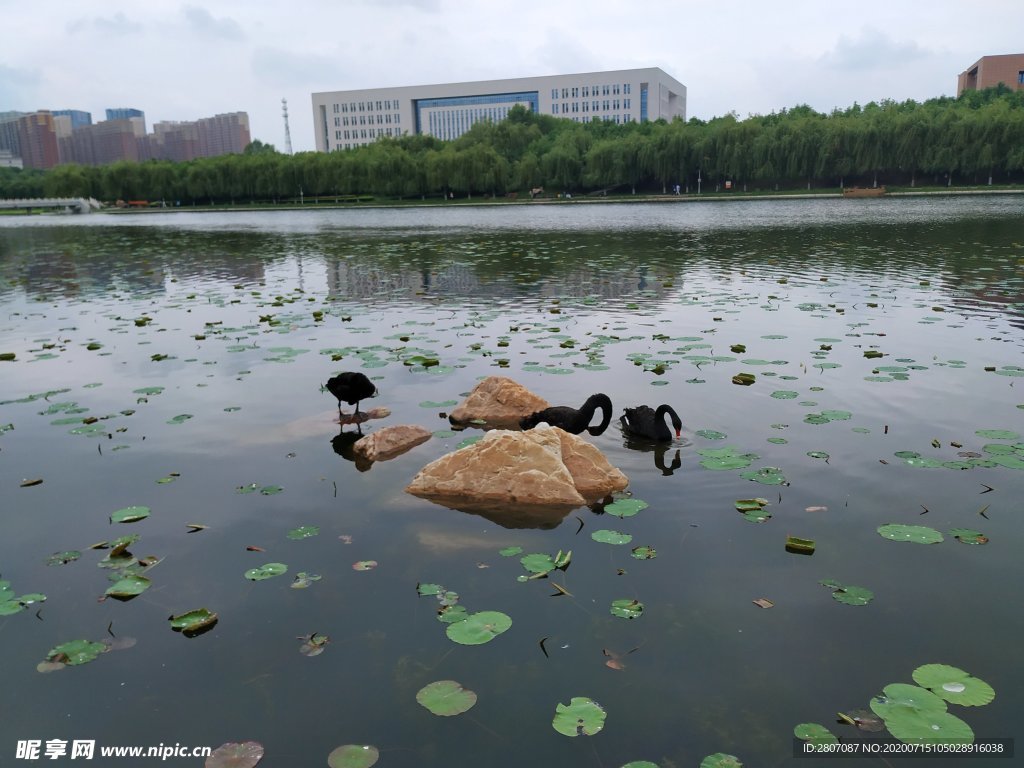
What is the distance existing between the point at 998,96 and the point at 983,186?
33.1 metres

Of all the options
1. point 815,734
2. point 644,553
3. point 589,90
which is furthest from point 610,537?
point 589,90

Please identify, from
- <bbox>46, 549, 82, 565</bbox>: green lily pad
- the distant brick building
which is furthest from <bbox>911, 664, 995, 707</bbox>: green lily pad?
the distant brick building

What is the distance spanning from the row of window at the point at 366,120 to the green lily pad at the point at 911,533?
13700 cm

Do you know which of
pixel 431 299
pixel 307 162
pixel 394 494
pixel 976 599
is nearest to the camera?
pixel 976 599

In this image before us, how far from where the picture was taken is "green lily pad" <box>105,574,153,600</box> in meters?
3.92

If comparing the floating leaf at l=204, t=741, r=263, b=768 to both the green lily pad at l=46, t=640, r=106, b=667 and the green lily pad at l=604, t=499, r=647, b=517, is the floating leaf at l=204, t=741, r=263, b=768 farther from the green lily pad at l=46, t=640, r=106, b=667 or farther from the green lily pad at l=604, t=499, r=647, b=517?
the green lily pad at l=604, t=499, r=647, b=517

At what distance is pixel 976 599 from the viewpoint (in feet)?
12.2

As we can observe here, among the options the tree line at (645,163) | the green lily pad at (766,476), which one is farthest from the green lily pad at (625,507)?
the tree line at (645,163)

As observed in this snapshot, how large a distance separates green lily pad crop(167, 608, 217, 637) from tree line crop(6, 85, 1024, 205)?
69.7 m

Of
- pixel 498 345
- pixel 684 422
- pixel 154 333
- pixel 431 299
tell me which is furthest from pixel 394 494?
pixel 431 299

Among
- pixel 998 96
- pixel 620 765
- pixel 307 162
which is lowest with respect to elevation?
pixel 620 765

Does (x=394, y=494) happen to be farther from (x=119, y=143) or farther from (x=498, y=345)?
(x=119, y=143)

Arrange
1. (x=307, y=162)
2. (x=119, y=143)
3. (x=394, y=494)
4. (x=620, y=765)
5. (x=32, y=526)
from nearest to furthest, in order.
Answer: (x=620, y=765) → (x=32, y=526) → (x=394, y=494) → (x=307, y=162) → (x=119, y=143)

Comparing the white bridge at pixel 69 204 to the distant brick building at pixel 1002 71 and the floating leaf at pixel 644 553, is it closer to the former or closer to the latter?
the floating leaf at pixel 644 553
